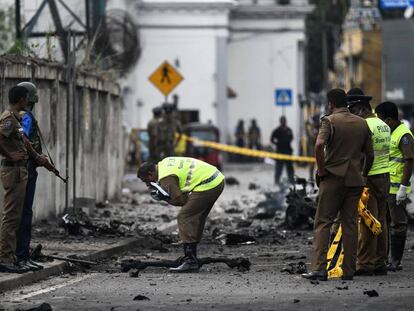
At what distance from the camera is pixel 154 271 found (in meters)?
15.5

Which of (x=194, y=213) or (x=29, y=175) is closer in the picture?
(x=29, y=175)

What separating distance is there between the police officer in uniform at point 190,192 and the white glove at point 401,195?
6.28ft

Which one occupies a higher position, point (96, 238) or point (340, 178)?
point (340, 178)

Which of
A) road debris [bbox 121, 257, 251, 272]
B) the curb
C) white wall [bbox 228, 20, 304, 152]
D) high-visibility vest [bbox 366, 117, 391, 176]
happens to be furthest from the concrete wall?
white wall [bbox 228, 20, 304, 152]

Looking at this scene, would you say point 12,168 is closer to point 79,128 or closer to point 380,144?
point 380,144

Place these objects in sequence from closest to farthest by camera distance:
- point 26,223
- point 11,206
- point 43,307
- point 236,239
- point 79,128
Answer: point 43,307 → point 11,206 → point 26,223 → point 236,239 → point 79,128

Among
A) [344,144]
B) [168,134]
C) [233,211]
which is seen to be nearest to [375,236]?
[344,144]

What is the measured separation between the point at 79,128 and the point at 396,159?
9.92 meters

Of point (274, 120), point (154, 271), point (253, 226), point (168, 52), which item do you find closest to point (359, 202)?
point (154, 271)

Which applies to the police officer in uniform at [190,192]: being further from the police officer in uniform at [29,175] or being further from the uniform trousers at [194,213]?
the police officer in uniform at [29,175]

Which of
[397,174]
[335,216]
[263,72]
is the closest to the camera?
[335,216]

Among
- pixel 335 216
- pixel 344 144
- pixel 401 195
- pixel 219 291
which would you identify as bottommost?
pixel 219 291

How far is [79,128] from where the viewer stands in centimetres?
2458

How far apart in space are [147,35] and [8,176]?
53225 mm
